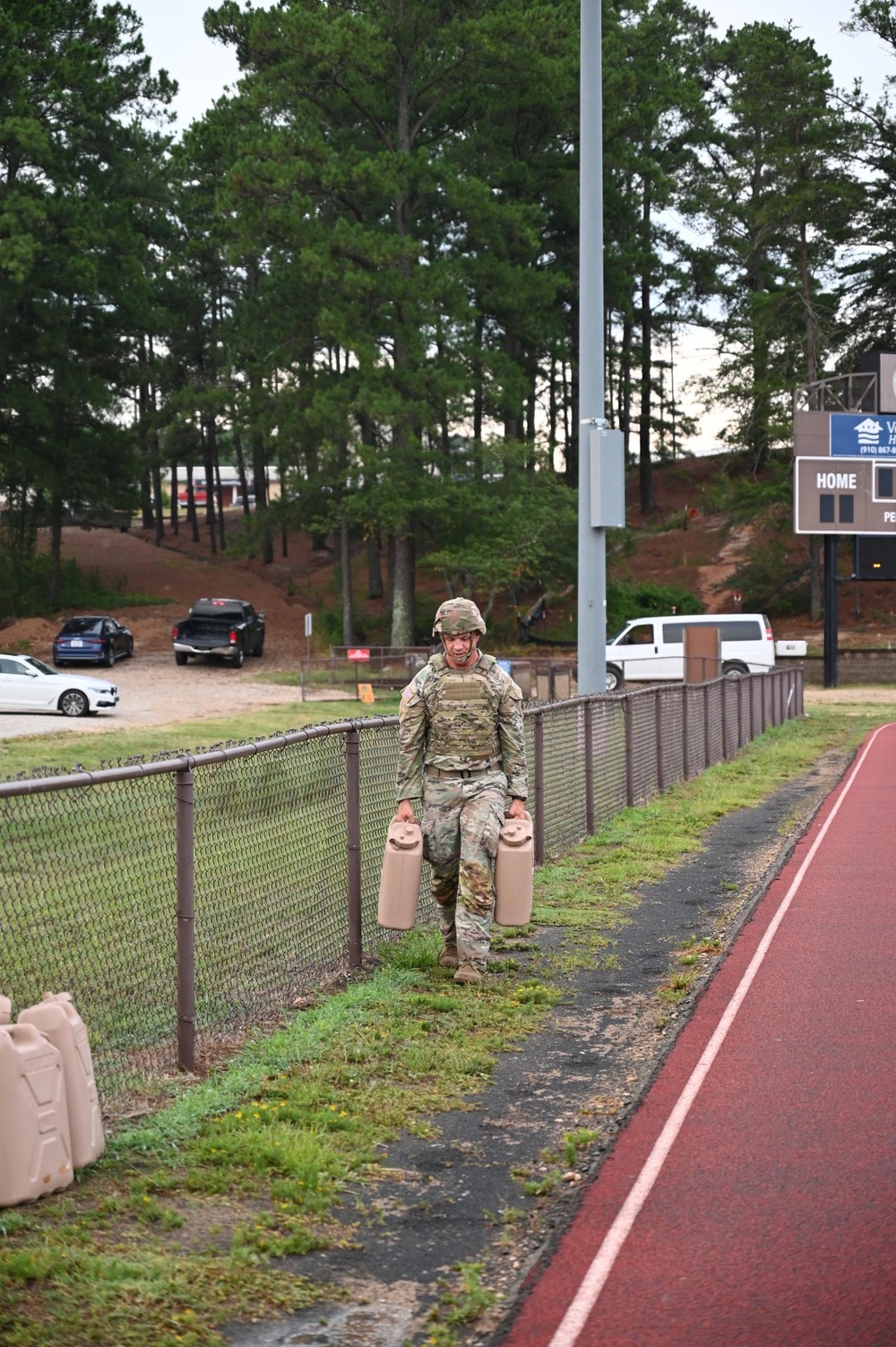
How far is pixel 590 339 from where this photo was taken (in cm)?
1889

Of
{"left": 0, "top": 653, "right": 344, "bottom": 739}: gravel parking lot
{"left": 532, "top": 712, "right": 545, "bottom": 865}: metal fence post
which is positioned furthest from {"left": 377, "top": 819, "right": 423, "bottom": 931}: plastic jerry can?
{"left": 0, "top": 653, "right": 344, "bottom": 739}: gravel parking lot

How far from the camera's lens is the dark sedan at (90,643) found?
4953cm

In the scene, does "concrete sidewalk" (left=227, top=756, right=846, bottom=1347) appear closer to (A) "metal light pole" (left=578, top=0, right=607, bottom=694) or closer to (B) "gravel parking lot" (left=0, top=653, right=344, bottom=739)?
(A) "metal light pole" (left=578, top=0, right=607, bottom=694)

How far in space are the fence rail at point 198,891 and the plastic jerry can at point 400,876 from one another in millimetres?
462

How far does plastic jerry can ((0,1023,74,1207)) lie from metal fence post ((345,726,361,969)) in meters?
3.82

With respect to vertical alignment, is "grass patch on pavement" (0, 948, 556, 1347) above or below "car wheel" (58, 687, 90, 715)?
below

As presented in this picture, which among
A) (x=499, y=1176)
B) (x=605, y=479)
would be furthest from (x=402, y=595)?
(x=499, y=1176)

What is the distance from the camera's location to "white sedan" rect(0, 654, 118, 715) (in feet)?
112

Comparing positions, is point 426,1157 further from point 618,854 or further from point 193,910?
point 618,854

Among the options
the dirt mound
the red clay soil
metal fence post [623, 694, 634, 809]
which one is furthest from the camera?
the red clay soil

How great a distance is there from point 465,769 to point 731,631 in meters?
38.4

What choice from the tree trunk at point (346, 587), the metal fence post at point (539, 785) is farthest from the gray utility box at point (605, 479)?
the tree trunk at point (346, 587)

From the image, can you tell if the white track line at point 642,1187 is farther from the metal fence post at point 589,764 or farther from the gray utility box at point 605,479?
the gray utility box at point 605,479

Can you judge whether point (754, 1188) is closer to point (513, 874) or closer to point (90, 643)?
point (513, 874)
